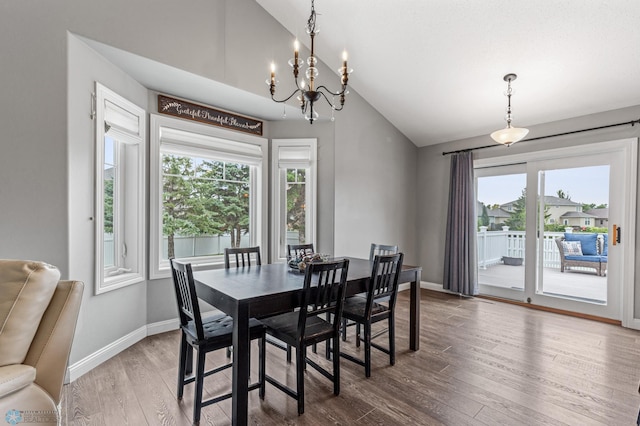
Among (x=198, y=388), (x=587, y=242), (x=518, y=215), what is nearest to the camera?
(x=198, y=388)

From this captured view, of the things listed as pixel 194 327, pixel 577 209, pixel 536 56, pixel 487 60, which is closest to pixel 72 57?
pixel 194 327

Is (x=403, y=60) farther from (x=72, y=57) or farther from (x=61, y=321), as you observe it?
(x=61, y=321)

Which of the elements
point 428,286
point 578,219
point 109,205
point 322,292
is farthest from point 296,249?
point 578,219

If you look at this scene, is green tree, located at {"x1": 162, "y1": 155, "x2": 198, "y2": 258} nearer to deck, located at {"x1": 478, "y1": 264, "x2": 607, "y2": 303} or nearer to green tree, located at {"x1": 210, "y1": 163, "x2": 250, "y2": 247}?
green tree, located at {"x1": 210, "y1": 163, "x2": 250, "y2": 247}

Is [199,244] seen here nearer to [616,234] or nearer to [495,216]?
[495,216]

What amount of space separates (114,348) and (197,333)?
1502mm

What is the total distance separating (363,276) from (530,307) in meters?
3.35

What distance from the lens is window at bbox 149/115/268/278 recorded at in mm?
3369

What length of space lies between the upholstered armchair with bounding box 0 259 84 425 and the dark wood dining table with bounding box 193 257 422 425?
0.78m

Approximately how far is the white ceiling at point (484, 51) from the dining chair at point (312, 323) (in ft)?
9.09

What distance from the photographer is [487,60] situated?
3.47 meters

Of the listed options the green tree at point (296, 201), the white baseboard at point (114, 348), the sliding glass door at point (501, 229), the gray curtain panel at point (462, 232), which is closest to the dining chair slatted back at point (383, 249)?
the green tree at point (296, 201)

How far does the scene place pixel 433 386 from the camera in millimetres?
2344

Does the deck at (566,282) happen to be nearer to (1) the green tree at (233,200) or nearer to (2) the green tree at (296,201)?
(2) the green tree at (296,201)
